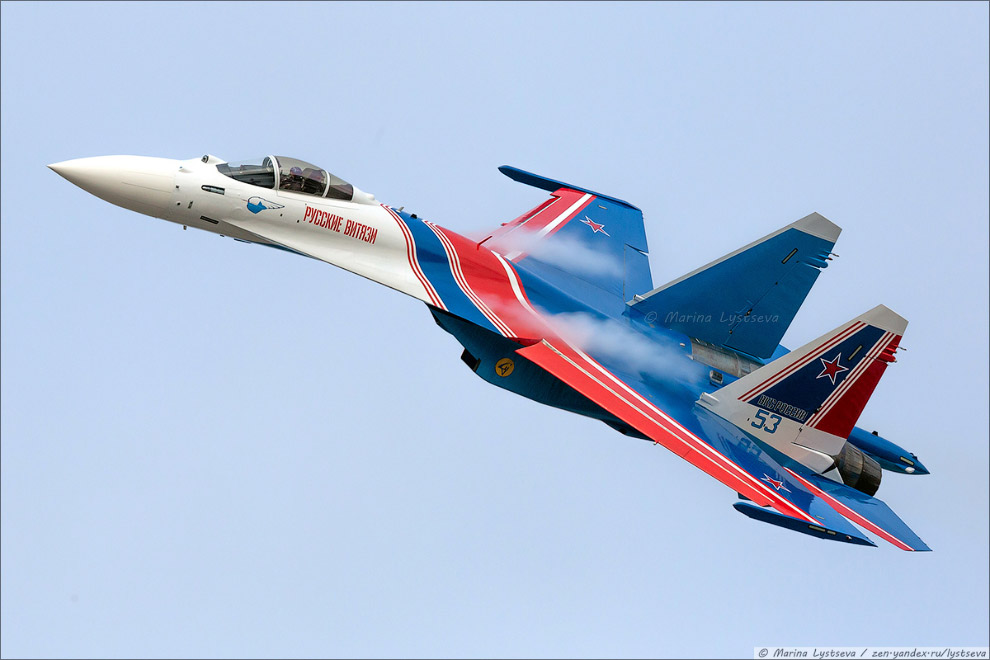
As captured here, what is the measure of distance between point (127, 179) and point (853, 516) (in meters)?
13.3

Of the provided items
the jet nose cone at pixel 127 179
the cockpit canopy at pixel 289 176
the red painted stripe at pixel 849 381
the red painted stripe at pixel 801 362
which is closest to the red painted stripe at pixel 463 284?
the cockpit canopy at pixel 289 176

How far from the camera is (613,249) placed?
24312 mm

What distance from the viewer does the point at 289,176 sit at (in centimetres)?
1966

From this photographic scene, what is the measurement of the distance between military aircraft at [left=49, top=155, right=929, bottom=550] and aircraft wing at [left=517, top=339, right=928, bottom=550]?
0.03m

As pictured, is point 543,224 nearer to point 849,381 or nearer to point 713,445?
point 713,445

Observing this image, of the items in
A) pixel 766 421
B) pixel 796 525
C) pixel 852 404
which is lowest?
pixel 796 525

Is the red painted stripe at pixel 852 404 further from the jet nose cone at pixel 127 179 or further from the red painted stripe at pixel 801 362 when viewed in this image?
the jet nose cone at pixel 127 179

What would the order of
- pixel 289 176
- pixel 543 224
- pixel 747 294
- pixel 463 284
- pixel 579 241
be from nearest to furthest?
pixel 289 176
pixel 463 284
pixel 747 294
pixel 579 241
pixel 543 224

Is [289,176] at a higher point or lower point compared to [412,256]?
higher

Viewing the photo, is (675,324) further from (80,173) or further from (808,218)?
(80,173)

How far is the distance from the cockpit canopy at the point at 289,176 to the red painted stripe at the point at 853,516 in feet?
31.2

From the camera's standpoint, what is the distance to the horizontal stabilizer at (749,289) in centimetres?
2172

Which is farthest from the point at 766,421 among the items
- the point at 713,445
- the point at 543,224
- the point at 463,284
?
the point at 543,224

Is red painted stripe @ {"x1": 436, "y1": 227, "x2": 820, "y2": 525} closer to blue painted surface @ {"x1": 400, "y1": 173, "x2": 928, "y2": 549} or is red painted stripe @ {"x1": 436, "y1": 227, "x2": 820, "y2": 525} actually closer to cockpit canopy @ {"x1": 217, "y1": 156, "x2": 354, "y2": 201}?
blue painted surface @ {"x1": 400, "y1": 173, "x2": 928, "y2": 549}
